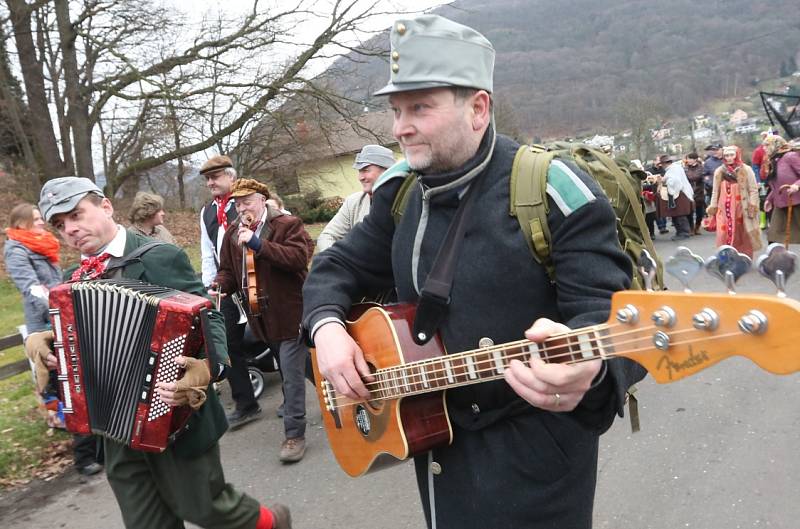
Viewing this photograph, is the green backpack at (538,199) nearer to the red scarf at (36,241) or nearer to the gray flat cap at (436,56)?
the gray flat cap at (436,56)

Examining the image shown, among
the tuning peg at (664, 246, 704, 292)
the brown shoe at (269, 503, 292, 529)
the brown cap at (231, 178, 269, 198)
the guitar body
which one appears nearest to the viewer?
the tuning peg at (664, 246, 704, 292)

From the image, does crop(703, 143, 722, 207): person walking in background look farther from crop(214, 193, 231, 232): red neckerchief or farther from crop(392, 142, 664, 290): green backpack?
crop(392, 142, 664, 290): green backpack

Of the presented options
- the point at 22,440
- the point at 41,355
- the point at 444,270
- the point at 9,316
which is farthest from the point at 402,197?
the point at 9,316

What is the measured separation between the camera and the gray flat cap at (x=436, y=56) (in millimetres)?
1626

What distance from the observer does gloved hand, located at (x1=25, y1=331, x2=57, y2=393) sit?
271 centimetres

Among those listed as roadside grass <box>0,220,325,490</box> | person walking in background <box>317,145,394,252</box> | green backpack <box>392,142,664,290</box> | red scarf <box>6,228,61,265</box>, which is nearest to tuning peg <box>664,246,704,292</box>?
green backpack <box>392,142,664,290</box>

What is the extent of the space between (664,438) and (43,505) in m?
4.36

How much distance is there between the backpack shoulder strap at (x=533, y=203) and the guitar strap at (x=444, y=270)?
0.45 ft

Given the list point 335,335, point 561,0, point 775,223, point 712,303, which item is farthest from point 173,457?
point 561,0

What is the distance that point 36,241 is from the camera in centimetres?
541

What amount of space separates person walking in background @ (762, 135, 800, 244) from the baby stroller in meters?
6.76

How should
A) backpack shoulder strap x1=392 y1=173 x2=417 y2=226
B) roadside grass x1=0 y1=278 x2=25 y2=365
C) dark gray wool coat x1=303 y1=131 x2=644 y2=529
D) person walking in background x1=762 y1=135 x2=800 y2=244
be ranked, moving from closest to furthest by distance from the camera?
dark gray wool coat x1=303 y1=131 x2=644 y2=529
backpack shoulder strap x1=392 y1=173 x2=417 y2=226
roadside grass x1=0 y1=278 x2=25 y2=365
person walking in background x1=762 y1=135 x2=800 y2=244

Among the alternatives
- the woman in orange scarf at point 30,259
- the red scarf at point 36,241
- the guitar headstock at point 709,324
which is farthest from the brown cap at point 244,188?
the guitar headstock at point 709,324

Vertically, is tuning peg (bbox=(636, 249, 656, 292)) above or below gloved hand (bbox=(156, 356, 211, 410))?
above
